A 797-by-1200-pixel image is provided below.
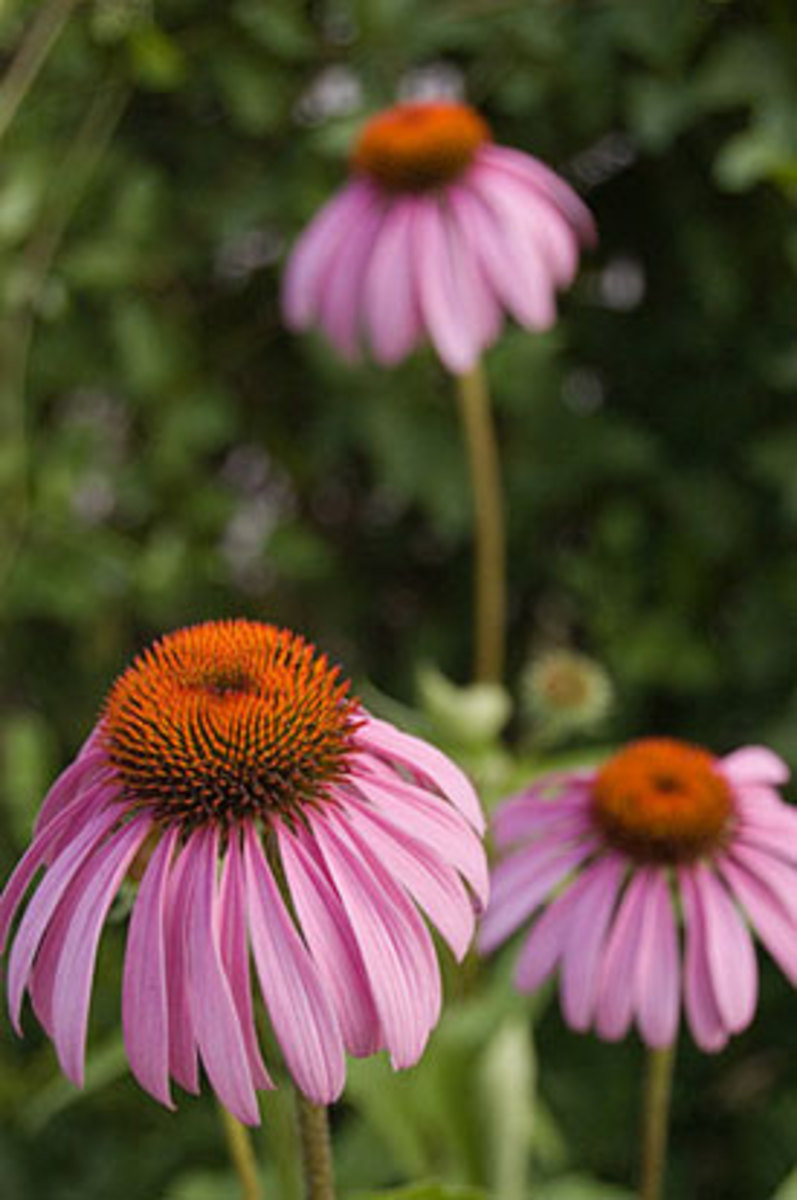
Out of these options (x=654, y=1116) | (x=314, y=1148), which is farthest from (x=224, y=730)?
(x=654, y=1116)

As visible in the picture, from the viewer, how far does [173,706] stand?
0.59 meters

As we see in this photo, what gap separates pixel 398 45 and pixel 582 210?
0.28 m

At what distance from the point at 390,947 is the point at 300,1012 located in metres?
0.04

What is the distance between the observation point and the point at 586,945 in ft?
2.47

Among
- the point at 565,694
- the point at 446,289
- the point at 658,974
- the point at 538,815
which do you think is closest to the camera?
the point at 658,974

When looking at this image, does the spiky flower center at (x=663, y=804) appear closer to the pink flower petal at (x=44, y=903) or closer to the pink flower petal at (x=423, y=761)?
the pink flower petal at (x=423, y=761)

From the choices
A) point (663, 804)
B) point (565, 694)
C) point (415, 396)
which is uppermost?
point (663, 804)

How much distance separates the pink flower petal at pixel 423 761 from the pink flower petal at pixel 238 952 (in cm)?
7

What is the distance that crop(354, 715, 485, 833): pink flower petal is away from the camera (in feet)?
1.94

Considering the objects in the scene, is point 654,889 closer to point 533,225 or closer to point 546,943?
point 546,943

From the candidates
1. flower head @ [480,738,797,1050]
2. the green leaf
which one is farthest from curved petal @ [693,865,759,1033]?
the green leaf

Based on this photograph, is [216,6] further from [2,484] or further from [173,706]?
[173,706]

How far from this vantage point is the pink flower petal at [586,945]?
0.74 m

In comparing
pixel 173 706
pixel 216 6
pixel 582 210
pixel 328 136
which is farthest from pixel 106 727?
pixel 216 6
